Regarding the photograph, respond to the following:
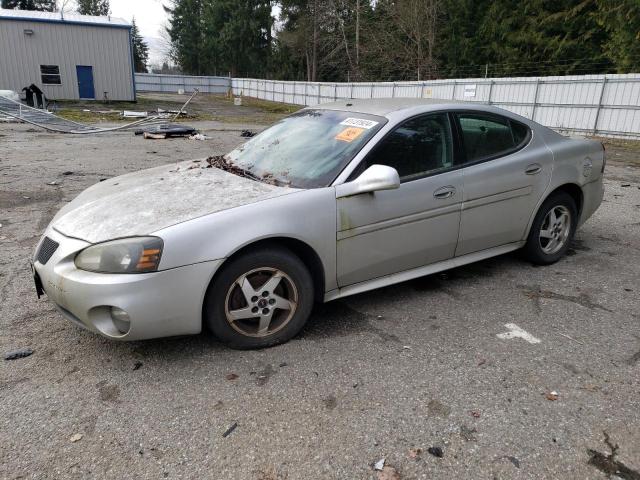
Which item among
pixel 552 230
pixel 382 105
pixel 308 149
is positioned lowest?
pixel 552 230

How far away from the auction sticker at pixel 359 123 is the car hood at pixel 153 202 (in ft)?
2.63

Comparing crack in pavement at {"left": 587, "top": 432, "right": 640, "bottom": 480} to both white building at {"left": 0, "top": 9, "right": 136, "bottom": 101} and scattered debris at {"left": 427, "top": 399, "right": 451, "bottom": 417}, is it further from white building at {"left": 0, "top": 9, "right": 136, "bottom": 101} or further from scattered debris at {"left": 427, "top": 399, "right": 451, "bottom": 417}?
white building at {"left": 0, "top": 9, "right": 136, "bottom": 101}

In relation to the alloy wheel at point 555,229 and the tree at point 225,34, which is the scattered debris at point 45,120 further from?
the tree at point 225,34

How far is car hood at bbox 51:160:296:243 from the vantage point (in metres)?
2.98

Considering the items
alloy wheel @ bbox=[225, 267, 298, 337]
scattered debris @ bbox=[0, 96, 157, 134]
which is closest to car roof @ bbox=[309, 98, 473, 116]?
alloy wheel @ bbox=[225, 267, 298, 337]

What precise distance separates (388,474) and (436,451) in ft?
0.92

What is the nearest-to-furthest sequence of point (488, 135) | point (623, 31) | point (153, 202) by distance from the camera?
1. point (153, 202)
2. point (488, 135)
3. point (623, 31)

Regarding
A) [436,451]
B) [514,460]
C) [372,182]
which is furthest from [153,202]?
[514,460]

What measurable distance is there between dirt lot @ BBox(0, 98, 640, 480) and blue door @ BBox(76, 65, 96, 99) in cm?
2967

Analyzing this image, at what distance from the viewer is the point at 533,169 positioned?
4309mm

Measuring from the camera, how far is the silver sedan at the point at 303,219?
9.31 feet

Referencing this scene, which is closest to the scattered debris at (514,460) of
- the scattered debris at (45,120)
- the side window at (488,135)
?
the side window at (488,135)

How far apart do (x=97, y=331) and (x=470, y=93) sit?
21998mm

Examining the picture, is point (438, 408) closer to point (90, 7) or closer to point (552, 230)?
point (552, 230)
